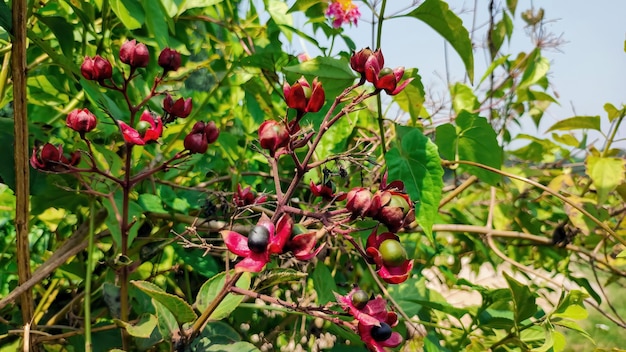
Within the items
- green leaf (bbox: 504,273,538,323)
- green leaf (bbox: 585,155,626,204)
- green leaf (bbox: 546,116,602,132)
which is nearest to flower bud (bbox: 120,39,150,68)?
green leaf (bbox: 504,273,538,323)

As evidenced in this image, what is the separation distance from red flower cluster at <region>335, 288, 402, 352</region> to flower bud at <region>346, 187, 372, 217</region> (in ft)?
0.20

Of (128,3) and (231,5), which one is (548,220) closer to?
(231,5)

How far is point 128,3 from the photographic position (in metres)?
0.65

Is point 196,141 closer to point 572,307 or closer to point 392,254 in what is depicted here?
point 392,254

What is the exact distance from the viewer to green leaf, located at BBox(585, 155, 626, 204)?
89 centimetres

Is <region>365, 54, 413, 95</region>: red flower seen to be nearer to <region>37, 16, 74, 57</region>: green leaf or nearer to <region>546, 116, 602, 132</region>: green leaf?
<region>37, 16, 74, 57</region>: green leaf

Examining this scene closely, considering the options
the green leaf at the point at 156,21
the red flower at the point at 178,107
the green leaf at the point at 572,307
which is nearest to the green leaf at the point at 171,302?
the red flower at the point at 178,107

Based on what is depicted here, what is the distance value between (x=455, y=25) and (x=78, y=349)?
0.60m

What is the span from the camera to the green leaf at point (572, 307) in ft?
2.12

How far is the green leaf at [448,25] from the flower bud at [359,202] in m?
0.30

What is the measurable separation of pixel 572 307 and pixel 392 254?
409 mm

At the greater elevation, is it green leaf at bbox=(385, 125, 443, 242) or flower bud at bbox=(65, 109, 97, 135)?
flower bud at bbox=(65, 109, 97, 135)

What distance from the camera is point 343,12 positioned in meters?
1.49

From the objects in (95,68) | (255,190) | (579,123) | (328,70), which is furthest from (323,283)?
(579,123)
